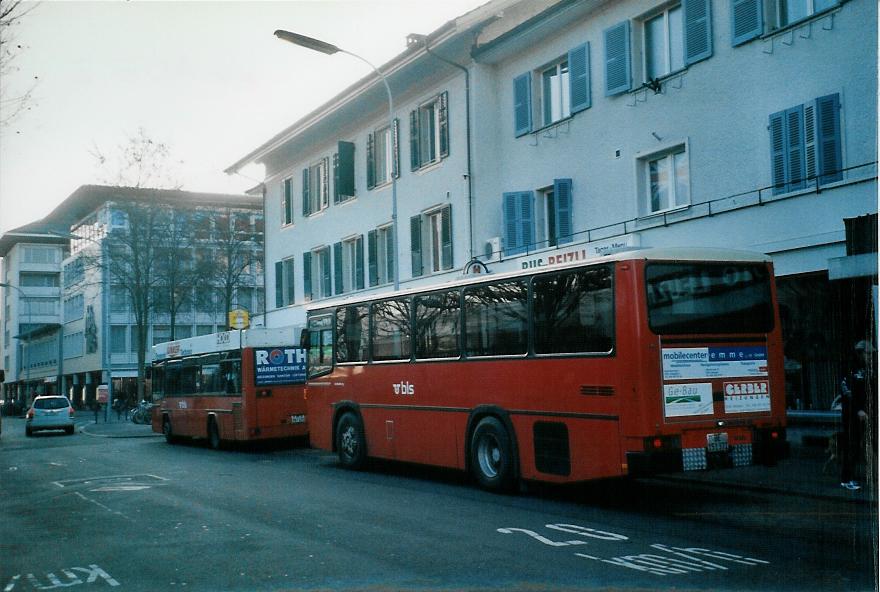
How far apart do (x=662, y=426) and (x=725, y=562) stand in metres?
3.01

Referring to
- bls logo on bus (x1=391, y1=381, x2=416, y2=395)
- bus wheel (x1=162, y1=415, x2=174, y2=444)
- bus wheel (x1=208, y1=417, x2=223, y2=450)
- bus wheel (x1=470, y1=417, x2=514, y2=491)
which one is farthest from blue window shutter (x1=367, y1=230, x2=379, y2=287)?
bus wheel (x1=470, y1=417, x2=514, y2=491)

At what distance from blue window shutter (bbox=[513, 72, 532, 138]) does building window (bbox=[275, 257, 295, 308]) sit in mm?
15456

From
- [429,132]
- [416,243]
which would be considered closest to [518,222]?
[416,243]

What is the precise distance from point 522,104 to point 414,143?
5409 mm

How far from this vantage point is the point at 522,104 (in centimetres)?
2427

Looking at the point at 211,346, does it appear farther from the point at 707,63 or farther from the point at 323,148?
the point at 707,63

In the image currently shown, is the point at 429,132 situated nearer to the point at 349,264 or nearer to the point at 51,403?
the point at 349,264

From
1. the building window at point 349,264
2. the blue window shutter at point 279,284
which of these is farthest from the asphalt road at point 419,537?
the blue window shutter at point 279,284

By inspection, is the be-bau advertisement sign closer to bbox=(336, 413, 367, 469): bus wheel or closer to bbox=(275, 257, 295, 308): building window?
bbox=(336, 413, 367, 469): bus wheel

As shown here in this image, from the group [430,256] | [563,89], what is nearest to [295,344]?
[430,256]

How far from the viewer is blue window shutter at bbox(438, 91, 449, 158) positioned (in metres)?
27.1

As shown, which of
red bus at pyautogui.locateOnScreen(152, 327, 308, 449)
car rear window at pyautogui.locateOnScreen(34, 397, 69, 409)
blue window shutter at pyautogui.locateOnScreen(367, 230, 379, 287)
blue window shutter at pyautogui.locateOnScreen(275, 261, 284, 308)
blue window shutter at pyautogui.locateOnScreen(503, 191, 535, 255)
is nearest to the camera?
red bus at pyautogui.locateOnScreen(152, 327, 308, 449)

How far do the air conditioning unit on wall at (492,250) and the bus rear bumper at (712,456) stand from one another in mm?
13291

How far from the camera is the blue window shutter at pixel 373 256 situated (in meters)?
31.2
